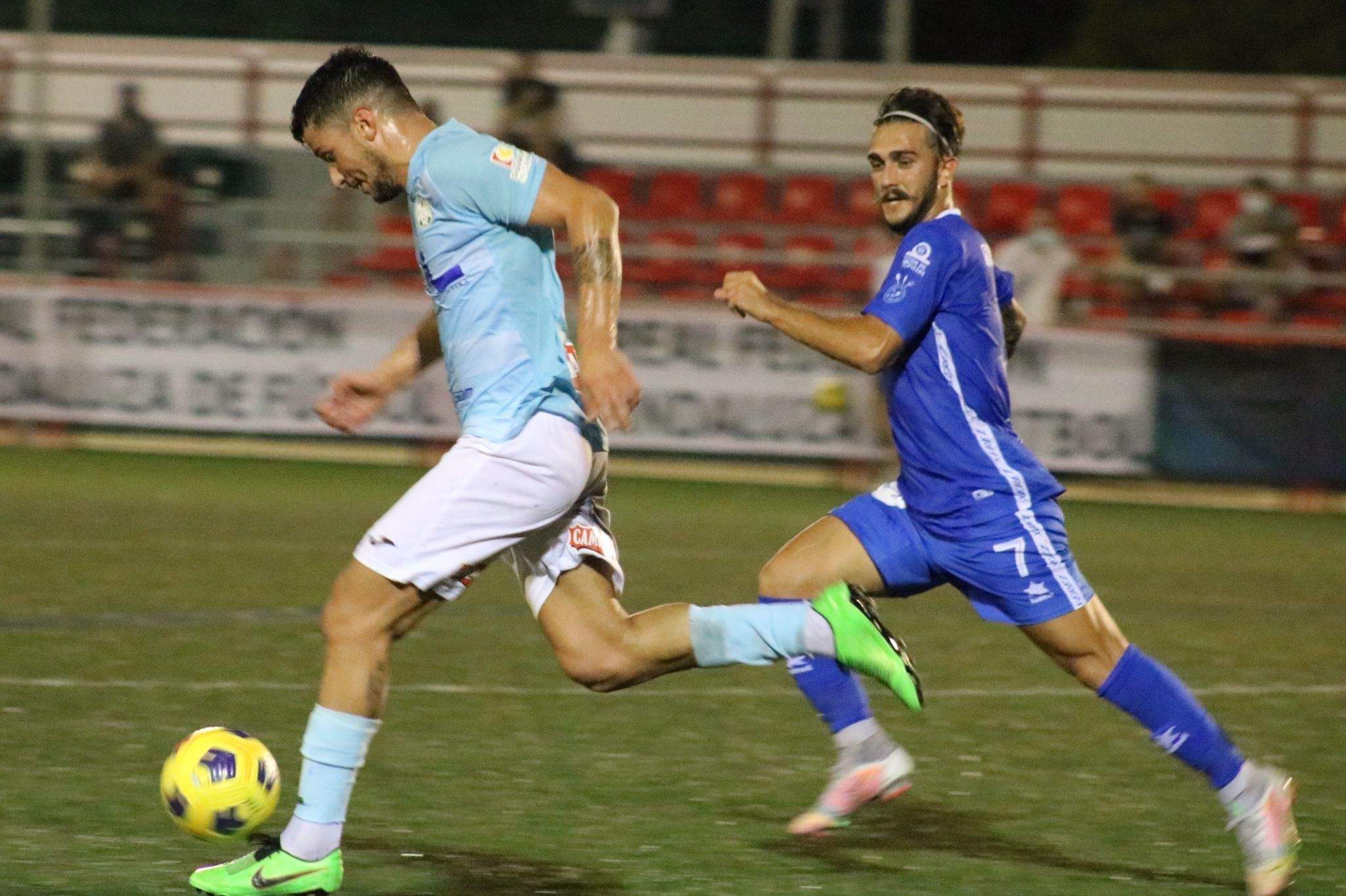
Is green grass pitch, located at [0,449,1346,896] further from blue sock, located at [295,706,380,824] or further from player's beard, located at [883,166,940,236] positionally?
player's beard, located at [883,166,940,236]

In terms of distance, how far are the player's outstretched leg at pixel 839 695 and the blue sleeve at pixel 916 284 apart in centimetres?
60

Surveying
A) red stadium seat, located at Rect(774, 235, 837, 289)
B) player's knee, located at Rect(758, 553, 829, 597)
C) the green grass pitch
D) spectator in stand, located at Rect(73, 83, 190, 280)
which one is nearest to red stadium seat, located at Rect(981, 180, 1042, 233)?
red stadium seat, located at Rect(774, 235, 837, 289)

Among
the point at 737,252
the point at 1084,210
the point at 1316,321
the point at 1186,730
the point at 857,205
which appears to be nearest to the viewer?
the point at 1186,730

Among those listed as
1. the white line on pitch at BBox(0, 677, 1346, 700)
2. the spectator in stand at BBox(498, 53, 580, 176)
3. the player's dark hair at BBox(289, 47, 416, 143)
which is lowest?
the white line on pitch at BBox(0, 677, 1346, 700)

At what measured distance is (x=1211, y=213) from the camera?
794 inches

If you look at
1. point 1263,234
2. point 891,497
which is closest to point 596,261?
point 891,497

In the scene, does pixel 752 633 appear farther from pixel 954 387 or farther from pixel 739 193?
pixel 739 193

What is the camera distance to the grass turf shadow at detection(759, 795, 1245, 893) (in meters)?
4.94

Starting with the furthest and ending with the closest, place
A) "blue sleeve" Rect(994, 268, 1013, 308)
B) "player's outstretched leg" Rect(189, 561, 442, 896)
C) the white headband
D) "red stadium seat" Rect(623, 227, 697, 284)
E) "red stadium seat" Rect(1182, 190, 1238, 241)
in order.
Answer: "red stadium seat" Rect(1182, 190, 1238, 241) < "red stadium seat" Rect(623, 227, 697, 284) < "blue sleeve" Rect(994, 268, 1013, 308) < the white headband < "player's outstretched leg" Rect(189, 561, 442, 896)

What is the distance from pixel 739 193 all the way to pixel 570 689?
1404 cm

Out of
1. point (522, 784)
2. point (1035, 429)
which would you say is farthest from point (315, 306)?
point (522, 784)

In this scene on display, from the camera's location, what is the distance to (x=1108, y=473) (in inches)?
560

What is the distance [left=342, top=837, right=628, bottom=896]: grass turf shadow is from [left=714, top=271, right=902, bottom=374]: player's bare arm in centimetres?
137

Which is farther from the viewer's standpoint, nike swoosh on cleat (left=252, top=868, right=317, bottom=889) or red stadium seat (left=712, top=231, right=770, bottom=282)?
red stadium seat (left=712, top=231, right=770, bottom=282)
